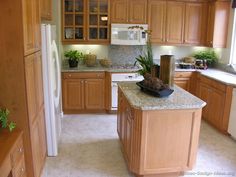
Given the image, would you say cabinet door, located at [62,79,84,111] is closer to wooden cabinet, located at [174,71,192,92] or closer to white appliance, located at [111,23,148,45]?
white appliance, located at [111,23,148,45]

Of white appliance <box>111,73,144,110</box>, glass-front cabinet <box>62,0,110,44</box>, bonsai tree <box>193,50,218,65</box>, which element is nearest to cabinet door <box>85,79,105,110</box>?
white appliance <box>111,73,144,110</box>

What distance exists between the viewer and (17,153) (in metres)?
2.23

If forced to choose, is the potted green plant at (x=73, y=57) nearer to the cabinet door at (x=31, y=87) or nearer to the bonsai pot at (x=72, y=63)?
the bonsai pot at (x=72, y=63)

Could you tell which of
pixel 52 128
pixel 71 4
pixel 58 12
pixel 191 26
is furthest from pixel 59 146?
pixel 191 26

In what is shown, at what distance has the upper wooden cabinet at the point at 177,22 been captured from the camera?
514 centimetres

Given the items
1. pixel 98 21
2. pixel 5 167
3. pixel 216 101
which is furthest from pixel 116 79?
pixel 5 167

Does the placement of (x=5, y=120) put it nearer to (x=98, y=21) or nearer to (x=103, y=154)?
(x=103, y=154)

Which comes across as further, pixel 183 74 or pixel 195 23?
pixel 195 23

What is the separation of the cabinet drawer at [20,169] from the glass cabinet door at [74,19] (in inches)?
124

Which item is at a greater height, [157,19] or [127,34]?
[157,19]

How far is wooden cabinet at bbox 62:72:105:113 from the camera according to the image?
16.0ft

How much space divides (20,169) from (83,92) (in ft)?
9.02

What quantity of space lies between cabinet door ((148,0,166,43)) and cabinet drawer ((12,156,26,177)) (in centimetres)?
378

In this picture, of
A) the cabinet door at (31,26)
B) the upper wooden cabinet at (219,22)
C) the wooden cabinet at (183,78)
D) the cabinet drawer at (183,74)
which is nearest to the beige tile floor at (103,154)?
the wooden cabinet at (183,78)
